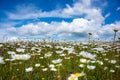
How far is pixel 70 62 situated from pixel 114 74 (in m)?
1.87

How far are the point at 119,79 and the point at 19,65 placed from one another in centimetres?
300

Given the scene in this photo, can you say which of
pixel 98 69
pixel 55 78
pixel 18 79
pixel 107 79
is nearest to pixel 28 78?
pixel 18 79

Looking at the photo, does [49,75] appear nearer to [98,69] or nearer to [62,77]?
[62,77]

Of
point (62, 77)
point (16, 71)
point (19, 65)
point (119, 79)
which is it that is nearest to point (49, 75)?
point (62, 77)

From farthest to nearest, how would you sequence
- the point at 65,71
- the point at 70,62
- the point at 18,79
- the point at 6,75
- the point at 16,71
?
1. the point at 70,62
2. the point at 65,71
3. the point at 16,71
4. the point at 6,75
5. the point at 18,79

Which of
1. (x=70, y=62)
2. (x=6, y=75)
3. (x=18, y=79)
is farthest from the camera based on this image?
(x=70, y=62)

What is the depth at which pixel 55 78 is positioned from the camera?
5.49 metres

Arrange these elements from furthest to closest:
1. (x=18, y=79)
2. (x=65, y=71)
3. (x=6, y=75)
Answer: (x=65, y=71) → (x=6, y=75) → (x=18, y=79)

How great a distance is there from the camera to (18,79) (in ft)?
16.9

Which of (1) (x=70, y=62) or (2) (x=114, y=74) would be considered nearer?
(2) (x=114, y=74)

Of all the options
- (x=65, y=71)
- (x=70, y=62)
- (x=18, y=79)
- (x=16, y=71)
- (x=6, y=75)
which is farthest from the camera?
(x=70, y=62)

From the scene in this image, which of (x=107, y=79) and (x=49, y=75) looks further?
(x=49, y=75)

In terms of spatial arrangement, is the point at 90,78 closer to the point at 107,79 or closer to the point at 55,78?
the point at 107,79

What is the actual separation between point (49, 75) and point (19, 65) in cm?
136
